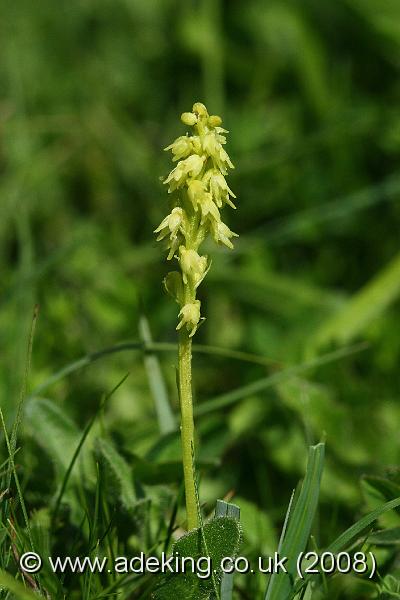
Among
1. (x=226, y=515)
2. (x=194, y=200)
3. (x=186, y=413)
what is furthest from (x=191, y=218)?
(x=226, y=515)

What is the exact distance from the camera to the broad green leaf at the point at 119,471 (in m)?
1.90

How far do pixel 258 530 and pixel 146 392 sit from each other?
4.13 ft

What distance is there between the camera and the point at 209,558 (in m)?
1.59

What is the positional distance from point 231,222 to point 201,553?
8.36 ft

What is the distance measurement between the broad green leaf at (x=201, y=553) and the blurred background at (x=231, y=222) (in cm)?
42

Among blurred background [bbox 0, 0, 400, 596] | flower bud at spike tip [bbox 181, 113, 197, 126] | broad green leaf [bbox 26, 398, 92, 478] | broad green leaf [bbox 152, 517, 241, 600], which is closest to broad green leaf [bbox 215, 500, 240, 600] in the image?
broad green leaf [bbox 152, 517, 241, 600]

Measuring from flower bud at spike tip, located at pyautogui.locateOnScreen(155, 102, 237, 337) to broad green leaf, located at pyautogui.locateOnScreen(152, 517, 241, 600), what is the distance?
1.23ft

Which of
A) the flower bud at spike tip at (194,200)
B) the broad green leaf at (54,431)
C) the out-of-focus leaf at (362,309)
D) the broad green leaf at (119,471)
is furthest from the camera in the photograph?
the out-of-focus leaf at (362,309)

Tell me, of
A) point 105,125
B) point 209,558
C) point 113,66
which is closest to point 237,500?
point 209,558

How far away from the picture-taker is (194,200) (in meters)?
1.51

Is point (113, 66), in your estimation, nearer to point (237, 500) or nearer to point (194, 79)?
point (194, 79)

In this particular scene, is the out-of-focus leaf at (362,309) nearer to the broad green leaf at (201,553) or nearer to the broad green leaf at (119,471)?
the broad green leaf at (119,471)

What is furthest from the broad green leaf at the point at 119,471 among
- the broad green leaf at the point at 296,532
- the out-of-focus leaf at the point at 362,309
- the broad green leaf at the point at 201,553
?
the out-of-focus leaf at the point at 362,309

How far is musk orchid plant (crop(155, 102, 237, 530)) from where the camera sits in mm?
1513
